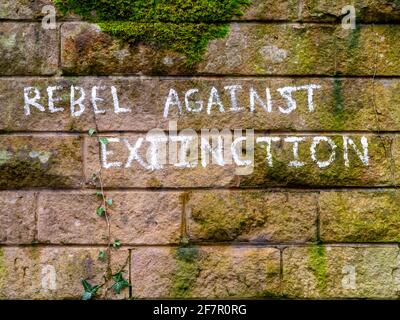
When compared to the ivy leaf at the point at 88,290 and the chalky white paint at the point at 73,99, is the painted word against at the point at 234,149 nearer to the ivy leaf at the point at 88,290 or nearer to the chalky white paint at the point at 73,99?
the chalky white paint at the point at 73,99

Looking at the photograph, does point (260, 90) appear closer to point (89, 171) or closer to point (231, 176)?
point (231, 176)

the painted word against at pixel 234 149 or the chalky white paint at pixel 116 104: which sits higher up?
the chalky white paint at pixel 116 104

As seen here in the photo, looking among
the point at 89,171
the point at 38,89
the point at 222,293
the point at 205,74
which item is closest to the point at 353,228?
the point at 222,293

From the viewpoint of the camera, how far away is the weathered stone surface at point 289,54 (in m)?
3.27

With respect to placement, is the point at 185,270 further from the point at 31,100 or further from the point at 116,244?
the point at 31,100

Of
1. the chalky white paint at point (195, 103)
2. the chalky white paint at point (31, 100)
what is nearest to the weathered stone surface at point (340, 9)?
the chalky white paint at point (195, 103)

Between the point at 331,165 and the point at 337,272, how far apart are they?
2.18 ft

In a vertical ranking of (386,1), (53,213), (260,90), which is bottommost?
(53,213)

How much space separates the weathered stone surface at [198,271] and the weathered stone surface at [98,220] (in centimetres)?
11

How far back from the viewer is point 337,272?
3275 mm

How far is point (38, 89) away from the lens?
3264mm

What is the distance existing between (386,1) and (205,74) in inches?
47.7

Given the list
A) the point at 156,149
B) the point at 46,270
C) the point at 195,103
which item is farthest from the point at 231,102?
the point at 46,270

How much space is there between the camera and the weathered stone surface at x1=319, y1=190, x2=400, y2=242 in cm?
328
